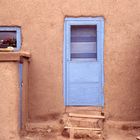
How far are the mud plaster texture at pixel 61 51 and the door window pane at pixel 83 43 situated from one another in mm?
301

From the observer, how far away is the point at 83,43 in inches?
342

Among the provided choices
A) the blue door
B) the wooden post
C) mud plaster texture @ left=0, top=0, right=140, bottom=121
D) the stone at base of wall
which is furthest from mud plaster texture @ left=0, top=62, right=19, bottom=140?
the stone at base of wall

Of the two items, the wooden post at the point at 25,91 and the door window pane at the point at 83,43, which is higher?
the door window pane at the point at 83,43

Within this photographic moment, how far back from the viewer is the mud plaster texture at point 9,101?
293 inches

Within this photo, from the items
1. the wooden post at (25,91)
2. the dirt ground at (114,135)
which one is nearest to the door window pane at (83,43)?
the wooden post at (25,91)

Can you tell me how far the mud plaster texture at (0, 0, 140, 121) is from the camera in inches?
335

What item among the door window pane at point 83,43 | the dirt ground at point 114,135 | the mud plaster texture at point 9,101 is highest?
the door window pane at point 83,43

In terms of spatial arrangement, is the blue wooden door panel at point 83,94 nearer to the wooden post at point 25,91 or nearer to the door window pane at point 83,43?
the door window pane at point 83,43

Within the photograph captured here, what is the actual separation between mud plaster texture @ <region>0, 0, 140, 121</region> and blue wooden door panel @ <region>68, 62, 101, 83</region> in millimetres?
194

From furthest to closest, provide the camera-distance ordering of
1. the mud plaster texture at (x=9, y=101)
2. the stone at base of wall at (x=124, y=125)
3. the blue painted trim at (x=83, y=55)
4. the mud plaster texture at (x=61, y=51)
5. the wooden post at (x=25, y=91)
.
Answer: the blue painted trim at (x=83, y=55) < the mud plaster texture at (x=61, y=51) < the stone at base of wall at (x=124, y=125) < the wooden post at (x=25, y=91) < the mud plaster texture at (x=9, y=101)

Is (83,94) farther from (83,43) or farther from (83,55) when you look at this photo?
(83,43)

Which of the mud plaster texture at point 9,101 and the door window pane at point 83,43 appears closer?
the mud plaster texture at point 9,101

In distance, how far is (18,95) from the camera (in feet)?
24.6

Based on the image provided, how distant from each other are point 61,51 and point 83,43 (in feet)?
1.77
